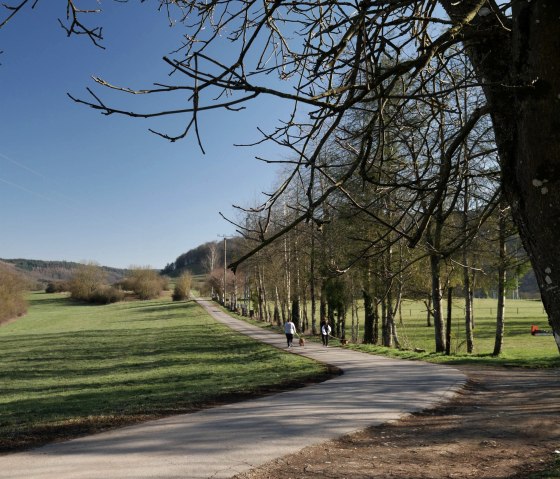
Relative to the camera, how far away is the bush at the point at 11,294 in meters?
61.5

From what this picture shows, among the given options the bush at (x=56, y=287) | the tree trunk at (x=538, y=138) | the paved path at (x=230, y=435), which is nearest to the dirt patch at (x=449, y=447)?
the paved path at (x=230, y=435)

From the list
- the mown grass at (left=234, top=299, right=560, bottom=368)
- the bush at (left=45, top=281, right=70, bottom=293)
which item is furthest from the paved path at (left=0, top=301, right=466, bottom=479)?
the bush at (left=45, top=281, right=70, bottom=293)

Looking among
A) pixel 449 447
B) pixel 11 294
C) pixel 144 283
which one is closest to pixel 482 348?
pixel 449 447

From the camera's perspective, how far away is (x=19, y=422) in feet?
29.6

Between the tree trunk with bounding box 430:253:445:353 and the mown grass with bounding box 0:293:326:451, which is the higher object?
the tree trunk with bounding box 430:253:445:353

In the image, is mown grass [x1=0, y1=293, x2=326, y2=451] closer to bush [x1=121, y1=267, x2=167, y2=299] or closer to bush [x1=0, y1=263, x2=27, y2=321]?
bush [x1=0, y1=263, x2=27, y2=321]

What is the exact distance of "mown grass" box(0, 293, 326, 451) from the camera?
899 centimetres

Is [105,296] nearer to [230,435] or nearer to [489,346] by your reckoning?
[489,346]

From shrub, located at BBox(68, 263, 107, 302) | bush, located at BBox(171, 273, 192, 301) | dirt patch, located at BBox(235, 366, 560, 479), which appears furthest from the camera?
shrub, located at BBox(68, 263, 107, 302)

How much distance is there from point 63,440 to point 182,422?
1.85 m

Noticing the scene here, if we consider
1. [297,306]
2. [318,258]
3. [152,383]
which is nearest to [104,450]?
[152,383]

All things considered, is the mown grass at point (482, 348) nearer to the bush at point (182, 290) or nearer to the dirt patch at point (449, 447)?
the dirt patch at point (449, 447)

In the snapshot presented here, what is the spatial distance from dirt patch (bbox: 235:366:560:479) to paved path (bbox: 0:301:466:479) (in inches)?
14.7

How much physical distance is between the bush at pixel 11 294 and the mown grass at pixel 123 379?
3705cm
